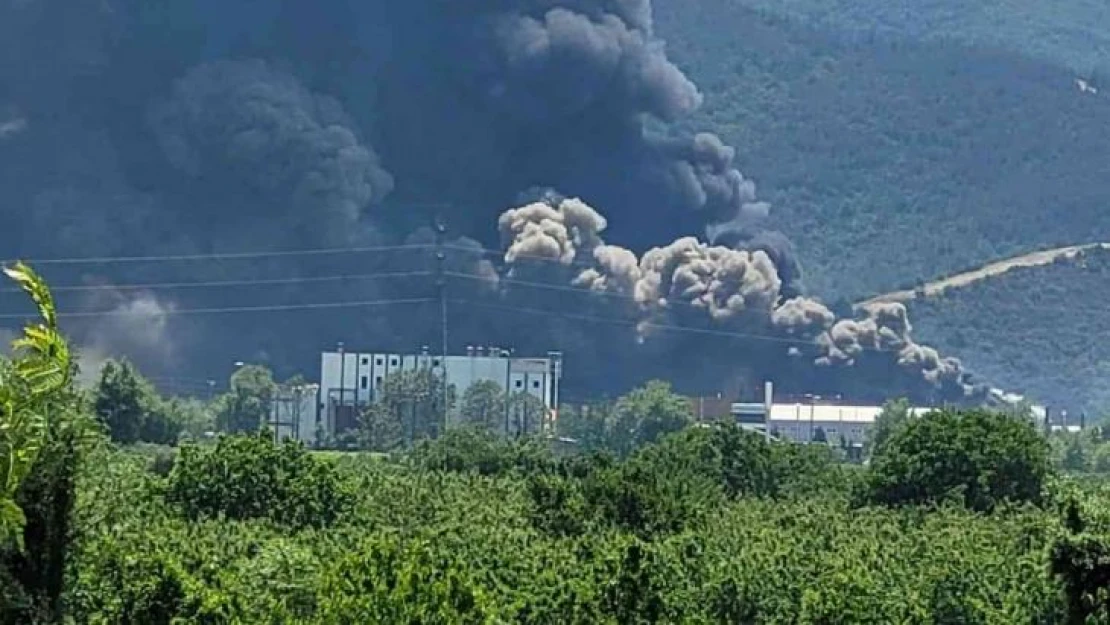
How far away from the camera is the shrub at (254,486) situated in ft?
181

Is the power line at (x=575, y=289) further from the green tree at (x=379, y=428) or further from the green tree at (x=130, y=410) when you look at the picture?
the green tree at (x=130, y=410)

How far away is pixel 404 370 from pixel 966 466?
194 feet

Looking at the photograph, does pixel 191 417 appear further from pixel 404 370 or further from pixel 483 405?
pixel 404 370

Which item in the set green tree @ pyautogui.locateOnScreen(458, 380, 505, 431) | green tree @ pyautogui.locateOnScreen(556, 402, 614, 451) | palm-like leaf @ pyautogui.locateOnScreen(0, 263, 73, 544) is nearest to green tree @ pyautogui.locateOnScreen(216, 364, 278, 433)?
green tree @ pyautogui.locateOnScreen(458, 380, 505, 431)

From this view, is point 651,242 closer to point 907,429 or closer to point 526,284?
point 526,284

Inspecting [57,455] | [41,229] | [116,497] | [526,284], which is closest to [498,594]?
[116,497]

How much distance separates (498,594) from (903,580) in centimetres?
710

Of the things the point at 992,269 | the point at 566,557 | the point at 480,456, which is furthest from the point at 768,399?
the point at 566,557

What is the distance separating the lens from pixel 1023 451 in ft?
207

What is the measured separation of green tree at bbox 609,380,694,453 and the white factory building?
14.4 feet

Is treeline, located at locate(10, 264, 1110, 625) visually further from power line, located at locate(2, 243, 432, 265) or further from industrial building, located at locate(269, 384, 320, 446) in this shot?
power line, located at locate(2, 243, 432, 265)

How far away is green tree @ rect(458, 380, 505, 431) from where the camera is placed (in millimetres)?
115188

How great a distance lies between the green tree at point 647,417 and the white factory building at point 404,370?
4393mm

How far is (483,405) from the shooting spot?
11644 cm
